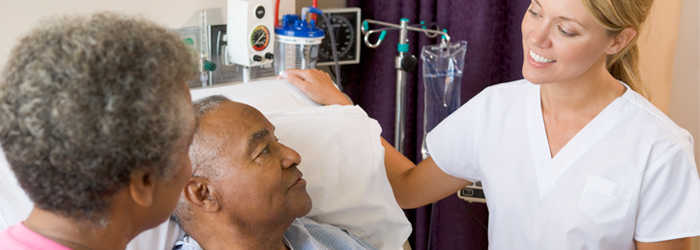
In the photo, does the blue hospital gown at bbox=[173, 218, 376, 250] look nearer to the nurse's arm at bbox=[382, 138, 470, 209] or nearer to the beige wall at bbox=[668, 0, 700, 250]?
the nurse's arm at bbox=[382, 138, 470, 209]

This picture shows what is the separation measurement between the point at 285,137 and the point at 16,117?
0.81m

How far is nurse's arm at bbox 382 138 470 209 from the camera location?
1.49 m

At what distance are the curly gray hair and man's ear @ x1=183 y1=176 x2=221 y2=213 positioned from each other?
0.46 meters

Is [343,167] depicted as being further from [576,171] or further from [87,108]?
[87,108]

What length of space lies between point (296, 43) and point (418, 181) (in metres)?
0.56

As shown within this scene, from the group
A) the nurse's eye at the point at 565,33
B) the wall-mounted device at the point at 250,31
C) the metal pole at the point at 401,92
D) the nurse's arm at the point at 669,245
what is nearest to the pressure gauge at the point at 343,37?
the metal pole at the point at 401,92

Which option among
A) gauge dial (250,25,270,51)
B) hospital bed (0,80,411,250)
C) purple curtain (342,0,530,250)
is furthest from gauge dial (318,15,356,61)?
hospital bed (0,80,411,250)

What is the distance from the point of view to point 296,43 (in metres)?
1.63

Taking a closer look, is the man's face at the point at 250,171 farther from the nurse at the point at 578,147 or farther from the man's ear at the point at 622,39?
the man's ear at the point at 622,39

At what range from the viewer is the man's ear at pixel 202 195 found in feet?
3.51

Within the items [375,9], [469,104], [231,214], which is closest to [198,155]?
[231,214]

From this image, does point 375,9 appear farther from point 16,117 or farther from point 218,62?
point 16,117

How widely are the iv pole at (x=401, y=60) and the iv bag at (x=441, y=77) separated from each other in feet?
0.17

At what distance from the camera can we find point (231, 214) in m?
1.10
